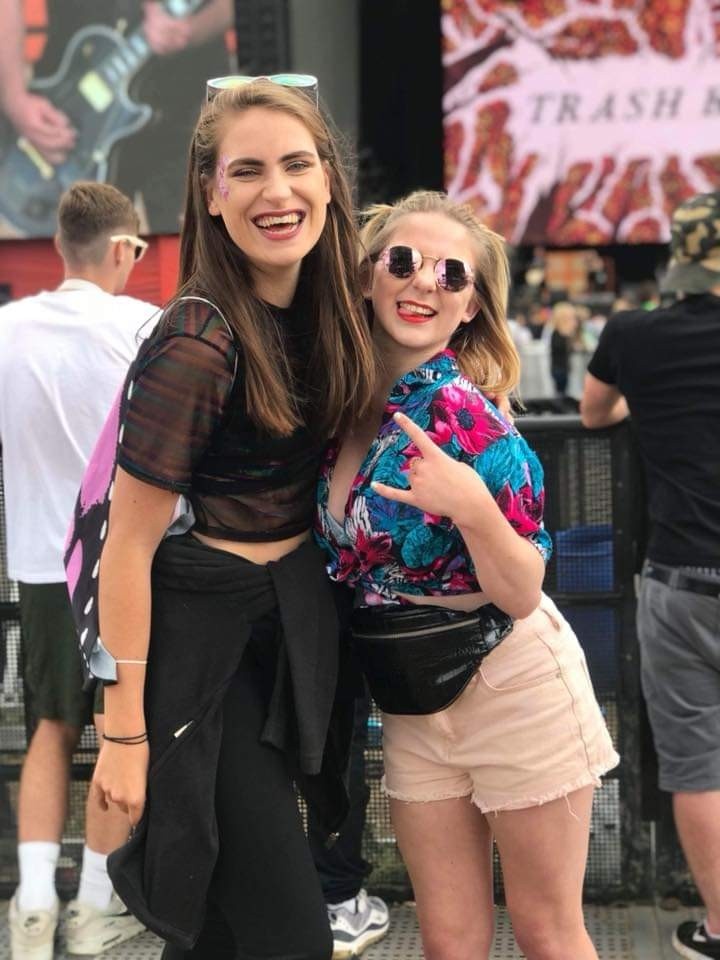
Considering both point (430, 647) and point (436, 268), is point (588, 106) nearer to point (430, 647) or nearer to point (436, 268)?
point (436, 268)

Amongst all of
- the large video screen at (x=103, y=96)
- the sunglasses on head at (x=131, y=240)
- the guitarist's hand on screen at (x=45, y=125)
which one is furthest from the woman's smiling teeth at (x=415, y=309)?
the guitarist's hand on screen at (x=45, y=125)

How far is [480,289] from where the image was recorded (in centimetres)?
250

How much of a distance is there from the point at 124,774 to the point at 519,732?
737mm

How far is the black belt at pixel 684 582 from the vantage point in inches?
130

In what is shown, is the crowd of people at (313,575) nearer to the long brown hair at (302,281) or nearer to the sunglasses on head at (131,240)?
the long brown hair at (302,281)

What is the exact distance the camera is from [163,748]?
2154 millimetres

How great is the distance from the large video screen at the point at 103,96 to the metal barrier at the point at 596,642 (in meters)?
4.67

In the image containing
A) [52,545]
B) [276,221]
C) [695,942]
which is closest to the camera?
[276,221]

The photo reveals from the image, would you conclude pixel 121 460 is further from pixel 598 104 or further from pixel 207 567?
pixel 598 104

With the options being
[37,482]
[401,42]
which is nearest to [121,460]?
[37,482]

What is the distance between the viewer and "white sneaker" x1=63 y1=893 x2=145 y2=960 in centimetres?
359

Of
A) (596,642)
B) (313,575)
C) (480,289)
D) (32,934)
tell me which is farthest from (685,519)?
(32,934)

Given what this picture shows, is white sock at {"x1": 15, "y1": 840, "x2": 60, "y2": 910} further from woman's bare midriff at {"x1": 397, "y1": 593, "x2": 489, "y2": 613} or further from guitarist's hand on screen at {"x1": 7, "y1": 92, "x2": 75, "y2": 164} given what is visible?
guitarist's hand on screen at {"x1": 7, "y1": 92, "x2": 75, "y2": 164}

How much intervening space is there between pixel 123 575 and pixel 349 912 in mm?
1899
